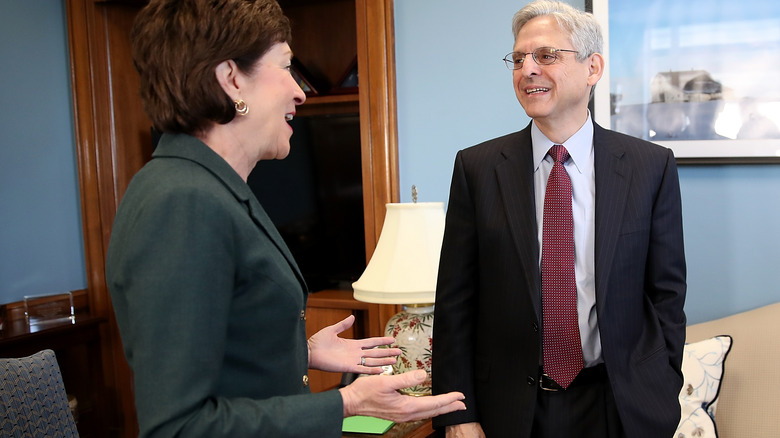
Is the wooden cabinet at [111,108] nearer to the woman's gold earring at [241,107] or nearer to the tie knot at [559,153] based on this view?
the tie knot at [559,153]

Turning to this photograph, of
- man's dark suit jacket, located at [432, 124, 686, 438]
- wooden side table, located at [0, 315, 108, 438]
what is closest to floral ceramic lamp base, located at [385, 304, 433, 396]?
man's dark suit jacket, located at [432, 124, 686, 438]

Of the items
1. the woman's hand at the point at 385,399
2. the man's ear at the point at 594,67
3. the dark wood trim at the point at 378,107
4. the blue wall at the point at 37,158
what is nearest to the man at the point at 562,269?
the man's ear at the point at 594,67

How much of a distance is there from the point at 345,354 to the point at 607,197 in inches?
28.2

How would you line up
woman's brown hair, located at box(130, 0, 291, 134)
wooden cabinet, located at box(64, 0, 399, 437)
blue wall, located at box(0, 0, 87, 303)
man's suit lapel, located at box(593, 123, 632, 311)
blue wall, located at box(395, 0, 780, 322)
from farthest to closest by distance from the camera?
wooden cabinet, located at box(64, 0, 399, 437), blue wall, located at box(0, 0, 87, 303), blue wall, located at box(395, 0, 780, 322), man's suit lapel, located at box(593, 123, 632, 311), woman's brown hair, located at box(130, 0, 291, 134)

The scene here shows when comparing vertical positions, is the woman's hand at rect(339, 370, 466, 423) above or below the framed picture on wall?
below

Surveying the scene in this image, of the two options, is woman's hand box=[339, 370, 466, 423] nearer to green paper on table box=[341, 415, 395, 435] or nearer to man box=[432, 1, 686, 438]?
man box=[432, 1, 686, 438]

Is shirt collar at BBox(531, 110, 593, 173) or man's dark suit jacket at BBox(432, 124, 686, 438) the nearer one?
man's dark suit jacket at BBox(432, 124, 686, 438)

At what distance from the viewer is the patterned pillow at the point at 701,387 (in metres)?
2.01

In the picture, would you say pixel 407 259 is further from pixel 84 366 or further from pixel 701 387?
pixel 84 366

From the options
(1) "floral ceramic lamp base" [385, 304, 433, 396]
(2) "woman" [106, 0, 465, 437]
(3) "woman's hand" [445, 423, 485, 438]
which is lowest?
(3) "woman's hand" [445, 423, 485, 438]

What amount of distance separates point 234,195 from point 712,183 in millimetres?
1874

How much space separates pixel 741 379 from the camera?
2109 mm

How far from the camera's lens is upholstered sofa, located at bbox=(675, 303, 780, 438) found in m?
2.02

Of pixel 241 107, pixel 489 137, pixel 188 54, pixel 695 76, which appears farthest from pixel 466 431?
pixel 695 76
